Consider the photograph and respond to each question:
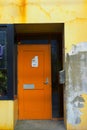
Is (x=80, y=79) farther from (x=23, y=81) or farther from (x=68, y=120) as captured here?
(x=23, y=81)

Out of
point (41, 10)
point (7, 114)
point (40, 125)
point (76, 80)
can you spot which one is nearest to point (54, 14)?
point (41, 10)

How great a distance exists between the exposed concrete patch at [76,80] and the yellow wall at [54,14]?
24 centimetres

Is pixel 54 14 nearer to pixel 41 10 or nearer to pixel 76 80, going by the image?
pixel 41 10

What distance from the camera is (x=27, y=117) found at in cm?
957

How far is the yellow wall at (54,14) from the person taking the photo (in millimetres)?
8328

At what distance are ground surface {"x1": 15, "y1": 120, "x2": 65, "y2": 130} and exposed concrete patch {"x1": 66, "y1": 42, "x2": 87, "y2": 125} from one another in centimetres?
73

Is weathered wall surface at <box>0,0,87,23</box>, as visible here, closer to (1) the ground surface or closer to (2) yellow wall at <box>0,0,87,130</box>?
(2) yellow wall at <box>0,0,87,130</box>

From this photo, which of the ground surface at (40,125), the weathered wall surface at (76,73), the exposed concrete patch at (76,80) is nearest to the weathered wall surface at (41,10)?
the weathered wall surface at (76,73)

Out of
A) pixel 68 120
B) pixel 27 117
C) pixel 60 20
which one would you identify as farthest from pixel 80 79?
pixel 27 117

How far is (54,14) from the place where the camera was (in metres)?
8.35

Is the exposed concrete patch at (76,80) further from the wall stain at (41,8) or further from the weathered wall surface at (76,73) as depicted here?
the wall stain at (41,8)

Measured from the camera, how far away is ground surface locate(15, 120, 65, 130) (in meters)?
8.63

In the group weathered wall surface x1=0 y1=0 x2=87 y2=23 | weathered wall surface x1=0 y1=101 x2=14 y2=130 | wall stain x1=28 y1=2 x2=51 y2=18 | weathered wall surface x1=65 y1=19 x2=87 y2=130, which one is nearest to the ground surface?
weathered wall surface x1=0 y1=101 x2=14 y2=130

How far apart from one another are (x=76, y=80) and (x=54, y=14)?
1.83 meters
